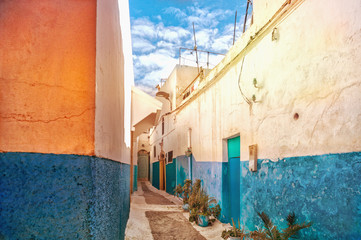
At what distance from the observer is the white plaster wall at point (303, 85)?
10.00ft

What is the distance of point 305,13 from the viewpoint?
3.90 meters

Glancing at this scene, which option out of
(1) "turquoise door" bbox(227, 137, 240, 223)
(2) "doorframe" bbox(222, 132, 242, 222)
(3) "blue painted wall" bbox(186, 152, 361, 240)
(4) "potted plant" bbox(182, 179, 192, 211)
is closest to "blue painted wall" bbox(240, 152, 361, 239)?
(3) "blue painted wall" bbox(186, 152, 361, 240)

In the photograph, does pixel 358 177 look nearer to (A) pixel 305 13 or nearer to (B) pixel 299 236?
(B) pixel 299 236

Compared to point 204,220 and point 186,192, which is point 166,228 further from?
point 186,192

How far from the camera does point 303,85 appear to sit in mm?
3867

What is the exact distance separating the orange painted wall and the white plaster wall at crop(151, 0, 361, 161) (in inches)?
115

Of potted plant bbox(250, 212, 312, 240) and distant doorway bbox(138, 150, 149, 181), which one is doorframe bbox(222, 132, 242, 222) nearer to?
potted plant bbox(250, 212, 312, 240)

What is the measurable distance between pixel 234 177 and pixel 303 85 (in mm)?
3477

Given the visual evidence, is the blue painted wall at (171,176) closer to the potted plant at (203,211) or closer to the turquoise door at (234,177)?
the potted plant at (203,211)

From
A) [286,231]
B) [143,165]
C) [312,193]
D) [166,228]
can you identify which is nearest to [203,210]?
[166,228]

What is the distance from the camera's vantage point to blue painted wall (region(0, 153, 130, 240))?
1427mm

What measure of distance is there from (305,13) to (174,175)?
11.0m

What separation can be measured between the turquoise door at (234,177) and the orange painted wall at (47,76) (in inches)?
204

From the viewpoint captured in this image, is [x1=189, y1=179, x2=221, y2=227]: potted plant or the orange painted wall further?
[x1=189, y1=179, x2=221, y2=227]: potted plant
